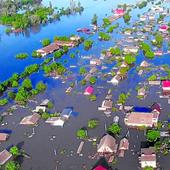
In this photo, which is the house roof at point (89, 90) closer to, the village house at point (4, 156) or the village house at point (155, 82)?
the village house at point (155, 82)

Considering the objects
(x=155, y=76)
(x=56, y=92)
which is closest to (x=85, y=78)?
(x=56, y=92)

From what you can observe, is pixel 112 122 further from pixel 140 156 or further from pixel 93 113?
pixel 140 156

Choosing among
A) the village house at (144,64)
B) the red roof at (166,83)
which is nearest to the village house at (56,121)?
the red roof at (166,83)

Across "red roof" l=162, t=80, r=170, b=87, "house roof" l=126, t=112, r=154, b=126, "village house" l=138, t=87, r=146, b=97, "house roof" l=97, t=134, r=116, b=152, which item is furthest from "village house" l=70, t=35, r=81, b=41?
"house roof" l=97, t=134, r=116, b=152

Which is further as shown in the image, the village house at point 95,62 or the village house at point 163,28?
the village house at point 163,28

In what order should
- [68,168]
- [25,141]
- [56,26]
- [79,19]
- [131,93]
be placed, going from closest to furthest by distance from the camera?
[68,168] → [25,141] → [131,93] → [56,26] → [79,19]

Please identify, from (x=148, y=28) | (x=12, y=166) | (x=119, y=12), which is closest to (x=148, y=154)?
(x=12, y=166)

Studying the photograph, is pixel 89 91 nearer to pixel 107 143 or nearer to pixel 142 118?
pixel 142 118

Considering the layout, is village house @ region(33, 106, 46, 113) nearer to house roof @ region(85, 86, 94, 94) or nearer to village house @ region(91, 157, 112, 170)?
house roof @ region(85, 86, 94, 94)
